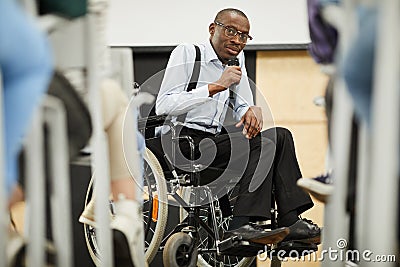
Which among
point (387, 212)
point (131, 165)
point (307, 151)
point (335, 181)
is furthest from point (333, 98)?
point (307, 151)

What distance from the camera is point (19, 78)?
82 centimetres

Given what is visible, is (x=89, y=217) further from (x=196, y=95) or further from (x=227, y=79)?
(x=227, y=79)

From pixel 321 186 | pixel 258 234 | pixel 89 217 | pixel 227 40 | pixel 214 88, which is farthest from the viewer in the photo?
pixel 227 40

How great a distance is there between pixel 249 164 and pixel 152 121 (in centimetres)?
36

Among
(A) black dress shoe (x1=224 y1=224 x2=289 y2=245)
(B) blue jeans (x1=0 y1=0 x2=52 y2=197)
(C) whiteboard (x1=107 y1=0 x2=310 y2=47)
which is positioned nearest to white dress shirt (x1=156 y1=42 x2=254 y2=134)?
(A) black dress shoe (x1=224 y1=224 x2=289 y2=245)

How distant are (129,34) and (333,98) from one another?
6.90 feet

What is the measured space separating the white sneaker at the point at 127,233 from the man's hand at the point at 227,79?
126 cm

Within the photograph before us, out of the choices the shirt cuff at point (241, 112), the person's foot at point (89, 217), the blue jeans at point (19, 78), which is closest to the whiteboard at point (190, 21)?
the shirt cuff at point (241, 112)

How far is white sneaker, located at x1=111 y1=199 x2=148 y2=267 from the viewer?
3.49 ft

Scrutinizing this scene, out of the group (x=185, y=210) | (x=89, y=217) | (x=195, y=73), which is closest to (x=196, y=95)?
(x=195, y=73)

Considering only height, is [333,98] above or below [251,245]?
above

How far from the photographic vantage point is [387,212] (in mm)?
771

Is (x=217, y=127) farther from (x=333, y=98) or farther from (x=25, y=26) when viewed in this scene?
(x=25, y=26)

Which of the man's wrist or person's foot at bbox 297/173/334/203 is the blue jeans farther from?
the man's wrist
